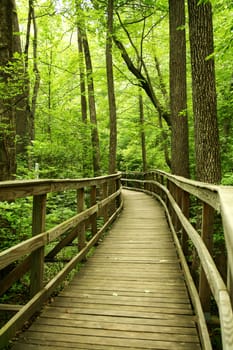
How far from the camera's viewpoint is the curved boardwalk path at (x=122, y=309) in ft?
8.47

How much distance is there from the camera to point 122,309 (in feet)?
10.5

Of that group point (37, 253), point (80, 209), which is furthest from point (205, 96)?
point (37, 253)

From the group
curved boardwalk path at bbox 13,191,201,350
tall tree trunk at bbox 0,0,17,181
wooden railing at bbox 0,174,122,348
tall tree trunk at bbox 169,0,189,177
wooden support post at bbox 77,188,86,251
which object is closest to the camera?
wooden railing at bbox 0,174,122,348

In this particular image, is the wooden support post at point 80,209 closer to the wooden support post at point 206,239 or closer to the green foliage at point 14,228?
the green foliage at point 14,228

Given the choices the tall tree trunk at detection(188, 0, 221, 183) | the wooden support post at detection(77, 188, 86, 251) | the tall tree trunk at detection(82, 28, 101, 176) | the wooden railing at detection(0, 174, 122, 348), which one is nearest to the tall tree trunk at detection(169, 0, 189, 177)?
the tall tree trunk at detection(188, 0, 221, 183)

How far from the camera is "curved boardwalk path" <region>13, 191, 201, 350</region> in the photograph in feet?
8.47

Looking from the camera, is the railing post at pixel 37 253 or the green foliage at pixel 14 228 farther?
the green foliage at pixel 14 228

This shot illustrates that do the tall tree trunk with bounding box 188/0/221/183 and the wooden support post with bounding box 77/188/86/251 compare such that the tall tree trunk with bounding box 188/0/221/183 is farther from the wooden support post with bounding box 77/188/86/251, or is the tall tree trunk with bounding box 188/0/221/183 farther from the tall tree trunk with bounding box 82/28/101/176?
the tall tree trunk with bounding box 82/28/101/176

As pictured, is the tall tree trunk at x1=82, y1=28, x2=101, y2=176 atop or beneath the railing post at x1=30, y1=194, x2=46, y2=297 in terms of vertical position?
atop

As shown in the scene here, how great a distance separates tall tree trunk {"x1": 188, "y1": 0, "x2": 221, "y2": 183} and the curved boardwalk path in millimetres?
1646

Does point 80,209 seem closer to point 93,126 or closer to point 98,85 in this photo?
point 93,126

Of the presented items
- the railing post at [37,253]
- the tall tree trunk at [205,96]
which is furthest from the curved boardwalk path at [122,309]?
the tall tree trunk at [205,96]

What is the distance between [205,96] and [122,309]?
3.83 meters

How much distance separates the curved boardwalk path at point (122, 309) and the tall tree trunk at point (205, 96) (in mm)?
1646
